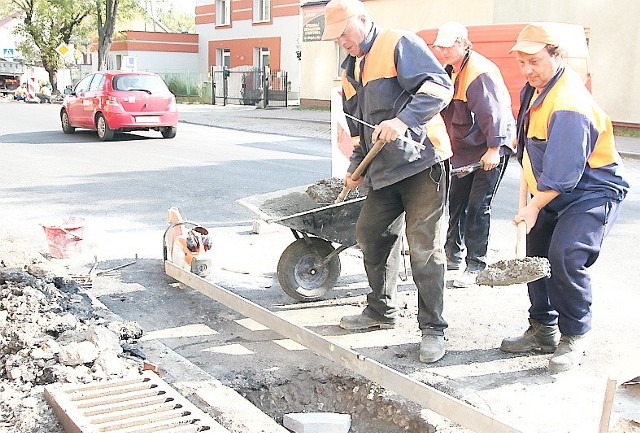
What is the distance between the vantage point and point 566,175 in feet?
12.9

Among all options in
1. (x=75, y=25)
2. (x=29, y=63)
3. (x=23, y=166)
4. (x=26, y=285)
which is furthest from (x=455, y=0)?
(x=29, y=63)

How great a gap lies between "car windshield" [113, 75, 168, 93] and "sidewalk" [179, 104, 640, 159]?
430 centimetres

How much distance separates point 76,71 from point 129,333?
179 ft

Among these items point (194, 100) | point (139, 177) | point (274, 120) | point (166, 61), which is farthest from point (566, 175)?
point (166, 61)

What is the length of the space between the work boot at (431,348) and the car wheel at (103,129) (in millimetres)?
14472

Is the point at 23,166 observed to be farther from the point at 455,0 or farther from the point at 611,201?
the point at 455,0

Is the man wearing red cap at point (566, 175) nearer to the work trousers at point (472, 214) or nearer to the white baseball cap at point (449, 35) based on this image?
the white baseball cap at point (449, 35)

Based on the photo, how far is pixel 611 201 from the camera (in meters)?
4.17

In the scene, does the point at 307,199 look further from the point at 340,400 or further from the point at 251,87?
the point at 251,87

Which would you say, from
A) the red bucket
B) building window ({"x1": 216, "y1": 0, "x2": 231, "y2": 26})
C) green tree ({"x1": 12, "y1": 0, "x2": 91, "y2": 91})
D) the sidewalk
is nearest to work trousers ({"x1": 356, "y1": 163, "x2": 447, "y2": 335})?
the red bucket

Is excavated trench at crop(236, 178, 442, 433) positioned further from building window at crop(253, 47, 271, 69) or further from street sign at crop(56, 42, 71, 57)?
street sign at crop(56, 42, 71, 57)

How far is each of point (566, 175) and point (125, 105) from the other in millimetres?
15011

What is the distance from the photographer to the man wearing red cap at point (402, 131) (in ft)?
14.2

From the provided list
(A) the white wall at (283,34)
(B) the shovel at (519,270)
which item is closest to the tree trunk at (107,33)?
(A) the white wall at (283,34)
